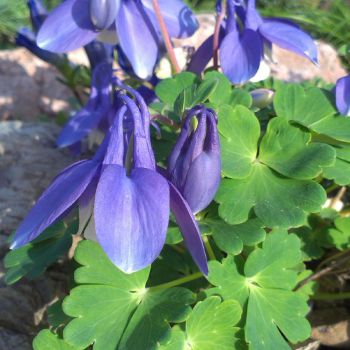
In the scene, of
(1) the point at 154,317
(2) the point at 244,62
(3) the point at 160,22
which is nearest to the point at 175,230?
(1) the point at 154,317

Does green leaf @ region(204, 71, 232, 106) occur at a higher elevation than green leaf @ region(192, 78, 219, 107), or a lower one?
lower

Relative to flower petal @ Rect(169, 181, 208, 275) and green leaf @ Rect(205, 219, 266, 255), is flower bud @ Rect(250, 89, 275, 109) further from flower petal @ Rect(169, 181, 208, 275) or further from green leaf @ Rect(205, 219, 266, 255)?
flower petal @ Rect(169, 181, 208, 275)

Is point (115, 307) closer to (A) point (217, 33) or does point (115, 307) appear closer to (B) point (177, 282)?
(B) point (177, 282)

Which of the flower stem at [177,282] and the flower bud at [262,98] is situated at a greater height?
the flower bud at [262,98]

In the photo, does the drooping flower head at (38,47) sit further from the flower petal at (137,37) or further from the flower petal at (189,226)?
the flower petal at (189,226)

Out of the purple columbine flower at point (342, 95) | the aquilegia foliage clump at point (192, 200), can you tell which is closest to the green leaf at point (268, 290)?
the aquilegia foliage clump at point (192, 200)

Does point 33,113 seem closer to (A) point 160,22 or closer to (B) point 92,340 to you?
(A) point 160,22

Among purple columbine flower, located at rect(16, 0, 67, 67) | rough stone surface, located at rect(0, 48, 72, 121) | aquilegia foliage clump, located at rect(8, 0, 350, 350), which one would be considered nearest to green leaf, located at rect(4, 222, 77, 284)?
aquilegia foliage clump, located at rect(8, 0, 350, 350)

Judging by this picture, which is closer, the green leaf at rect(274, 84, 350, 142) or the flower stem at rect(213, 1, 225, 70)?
the green leaf at rect(274, 84, 350, 142)
